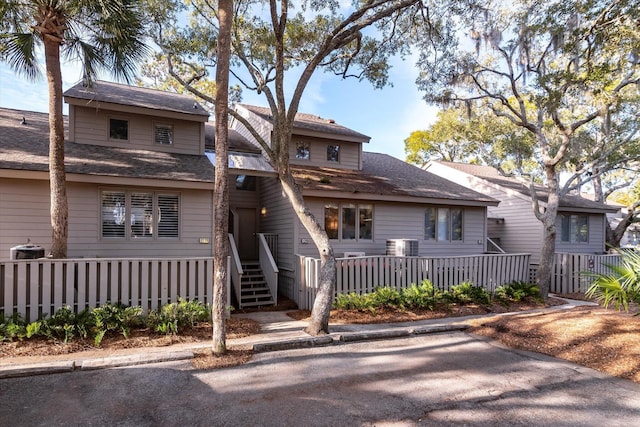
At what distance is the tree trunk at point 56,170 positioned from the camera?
23.9 ft

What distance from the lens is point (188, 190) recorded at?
9.91 m

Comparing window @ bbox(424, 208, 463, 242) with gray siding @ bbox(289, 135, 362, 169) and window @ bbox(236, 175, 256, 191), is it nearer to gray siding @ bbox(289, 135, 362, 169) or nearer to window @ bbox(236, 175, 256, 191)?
gray siding @ bbox(289, 135, 362, 169)

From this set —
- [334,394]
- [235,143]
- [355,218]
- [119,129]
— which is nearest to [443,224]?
[355,218]

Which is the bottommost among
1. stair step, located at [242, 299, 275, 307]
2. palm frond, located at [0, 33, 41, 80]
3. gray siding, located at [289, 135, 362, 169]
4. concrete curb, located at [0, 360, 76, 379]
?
stair step, located at [242, 299, 275, 307]

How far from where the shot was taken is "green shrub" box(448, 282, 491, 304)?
9797 mm

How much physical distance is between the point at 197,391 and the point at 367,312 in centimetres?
505

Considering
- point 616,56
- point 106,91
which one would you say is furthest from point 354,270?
point 616,56

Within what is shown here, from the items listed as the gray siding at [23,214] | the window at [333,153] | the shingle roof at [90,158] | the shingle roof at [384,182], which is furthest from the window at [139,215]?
the window at [333,153]

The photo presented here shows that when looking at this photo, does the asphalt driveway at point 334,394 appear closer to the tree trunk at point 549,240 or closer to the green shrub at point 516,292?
the green shrub at point 516,292

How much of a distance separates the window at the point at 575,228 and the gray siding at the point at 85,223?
17.1 metres

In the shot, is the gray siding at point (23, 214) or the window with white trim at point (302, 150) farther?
the window with white trim at point (302, 150)

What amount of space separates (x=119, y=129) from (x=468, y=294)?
11524 millimetres

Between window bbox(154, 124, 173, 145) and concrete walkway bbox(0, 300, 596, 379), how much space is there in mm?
6309

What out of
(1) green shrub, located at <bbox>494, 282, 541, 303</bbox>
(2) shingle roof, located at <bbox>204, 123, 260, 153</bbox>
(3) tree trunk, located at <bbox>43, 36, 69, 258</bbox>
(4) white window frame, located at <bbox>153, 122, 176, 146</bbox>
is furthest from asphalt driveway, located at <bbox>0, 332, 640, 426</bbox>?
(2) shingle roof, located at <bbox>204, 123, 260, 153</bbox>
